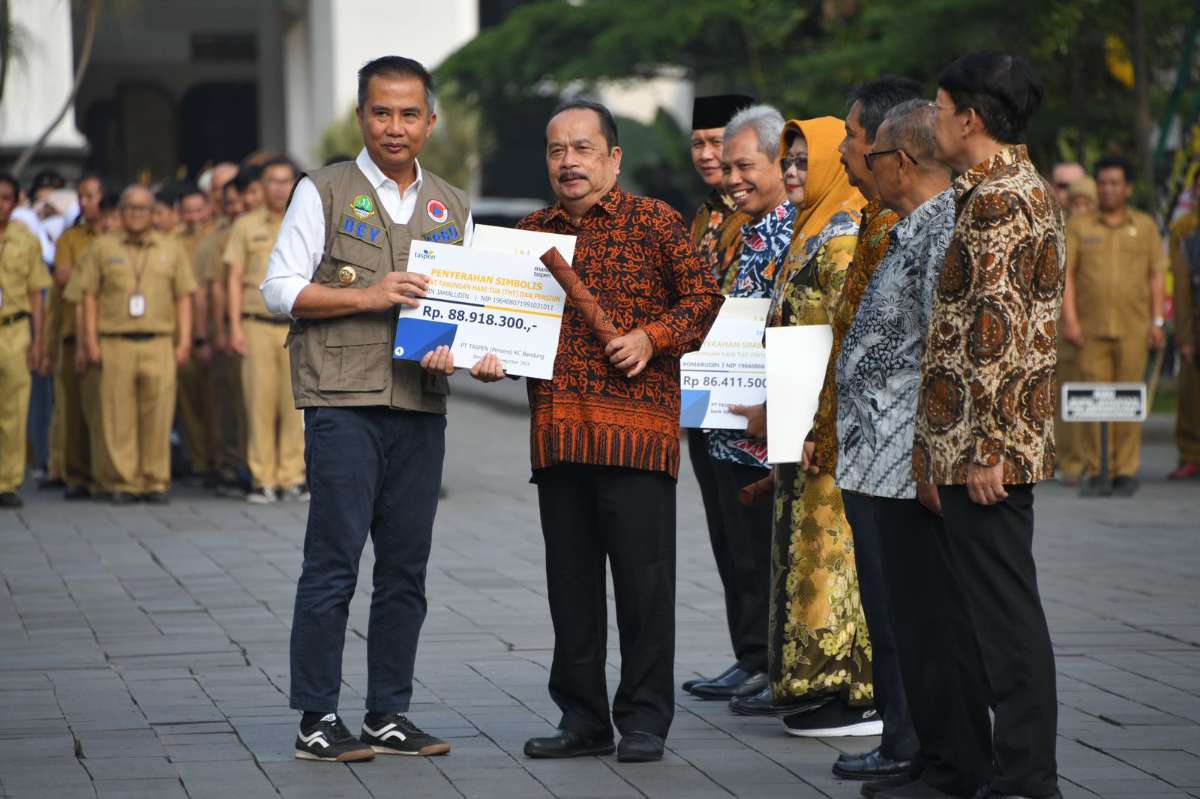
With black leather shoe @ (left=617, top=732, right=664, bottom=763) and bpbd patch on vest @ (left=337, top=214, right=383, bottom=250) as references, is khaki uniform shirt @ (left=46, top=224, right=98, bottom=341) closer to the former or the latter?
bpbd patch on vest @ (left=337, top=214, right=383, bottom=250)

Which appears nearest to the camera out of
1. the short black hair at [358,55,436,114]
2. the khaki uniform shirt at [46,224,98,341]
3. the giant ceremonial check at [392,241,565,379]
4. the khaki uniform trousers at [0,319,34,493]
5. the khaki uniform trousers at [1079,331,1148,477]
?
the giant ceremonial check at [392,241,565,379]

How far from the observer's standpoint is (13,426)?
1359 cm

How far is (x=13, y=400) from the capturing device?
1363 cm

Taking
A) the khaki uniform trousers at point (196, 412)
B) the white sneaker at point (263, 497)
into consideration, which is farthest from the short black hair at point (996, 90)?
the khaki uniform trousers at point (196, 412)

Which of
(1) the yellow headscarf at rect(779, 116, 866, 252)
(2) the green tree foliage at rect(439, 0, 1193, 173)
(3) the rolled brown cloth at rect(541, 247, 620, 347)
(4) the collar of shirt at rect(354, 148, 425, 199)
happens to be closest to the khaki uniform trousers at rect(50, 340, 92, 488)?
(2) the green tree foliage at rect(439, 0, 1193, 173)

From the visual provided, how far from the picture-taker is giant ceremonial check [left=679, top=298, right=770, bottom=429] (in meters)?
6.84

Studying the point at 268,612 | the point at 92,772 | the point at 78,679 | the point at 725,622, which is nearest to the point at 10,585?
the point at 268,612

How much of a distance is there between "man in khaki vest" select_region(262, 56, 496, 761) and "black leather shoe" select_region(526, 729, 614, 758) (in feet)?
0.87

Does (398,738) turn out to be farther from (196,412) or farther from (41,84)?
(41,84)

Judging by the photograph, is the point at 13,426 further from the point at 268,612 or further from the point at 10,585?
the point at 268,612

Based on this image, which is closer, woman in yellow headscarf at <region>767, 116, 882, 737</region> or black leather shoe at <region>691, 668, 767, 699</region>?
woman in yellow headscarf at <region>767, 116, 882, 737</region>

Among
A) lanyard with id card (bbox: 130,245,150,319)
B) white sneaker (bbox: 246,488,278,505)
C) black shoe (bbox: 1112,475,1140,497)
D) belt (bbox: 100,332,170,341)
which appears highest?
lanyard with id card (bbox: 130,245,150,319)

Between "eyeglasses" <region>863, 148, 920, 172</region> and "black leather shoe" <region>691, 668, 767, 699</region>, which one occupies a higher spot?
"eyeglasses" <region>863, 148, 920, 172</region>

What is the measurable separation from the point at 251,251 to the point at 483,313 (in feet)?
25.5
